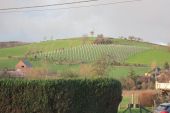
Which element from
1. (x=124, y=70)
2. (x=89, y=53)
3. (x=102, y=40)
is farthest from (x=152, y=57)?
(x=102, y=40)

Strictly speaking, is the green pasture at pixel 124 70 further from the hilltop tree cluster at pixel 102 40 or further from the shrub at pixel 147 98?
the hilltop tree cluster at pixel 102 40

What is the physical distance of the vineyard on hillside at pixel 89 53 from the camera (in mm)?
93688

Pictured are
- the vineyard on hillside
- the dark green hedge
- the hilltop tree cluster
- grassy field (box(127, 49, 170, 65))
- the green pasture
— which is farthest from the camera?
the hilltop tree cluster

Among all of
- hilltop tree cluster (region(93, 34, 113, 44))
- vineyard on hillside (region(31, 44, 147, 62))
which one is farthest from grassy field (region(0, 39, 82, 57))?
hilltop tree cluster (region(93, 34, 113, 44))

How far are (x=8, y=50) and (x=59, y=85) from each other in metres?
80.7

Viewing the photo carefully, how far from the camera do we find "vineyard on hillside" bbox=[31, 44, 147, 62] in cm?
9369

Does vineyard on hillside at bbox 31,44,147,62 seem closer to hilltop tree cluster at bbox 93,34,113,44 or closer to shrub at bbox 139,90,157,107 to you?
hilltop tree cluster at bbox 93,34,113,44

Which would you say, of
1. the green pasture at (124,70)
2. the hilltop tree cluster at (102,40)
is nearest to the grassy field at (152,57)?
the green pasture at (124,70)

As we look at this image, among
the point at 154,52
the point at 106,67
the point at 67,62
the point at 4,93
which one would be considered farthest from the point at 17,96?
the point at 154,52

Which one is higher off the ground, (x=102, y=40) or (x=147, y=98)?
(x=102, y=40)

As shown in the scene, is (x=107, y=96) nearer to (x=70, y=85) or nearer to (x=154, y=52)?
(x=70, y=85)

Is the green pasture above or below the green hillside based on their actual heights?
below

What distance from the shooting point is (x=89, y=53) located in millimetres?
100062

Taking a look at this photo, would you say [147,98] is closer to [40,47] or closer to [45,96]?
[45,96]
